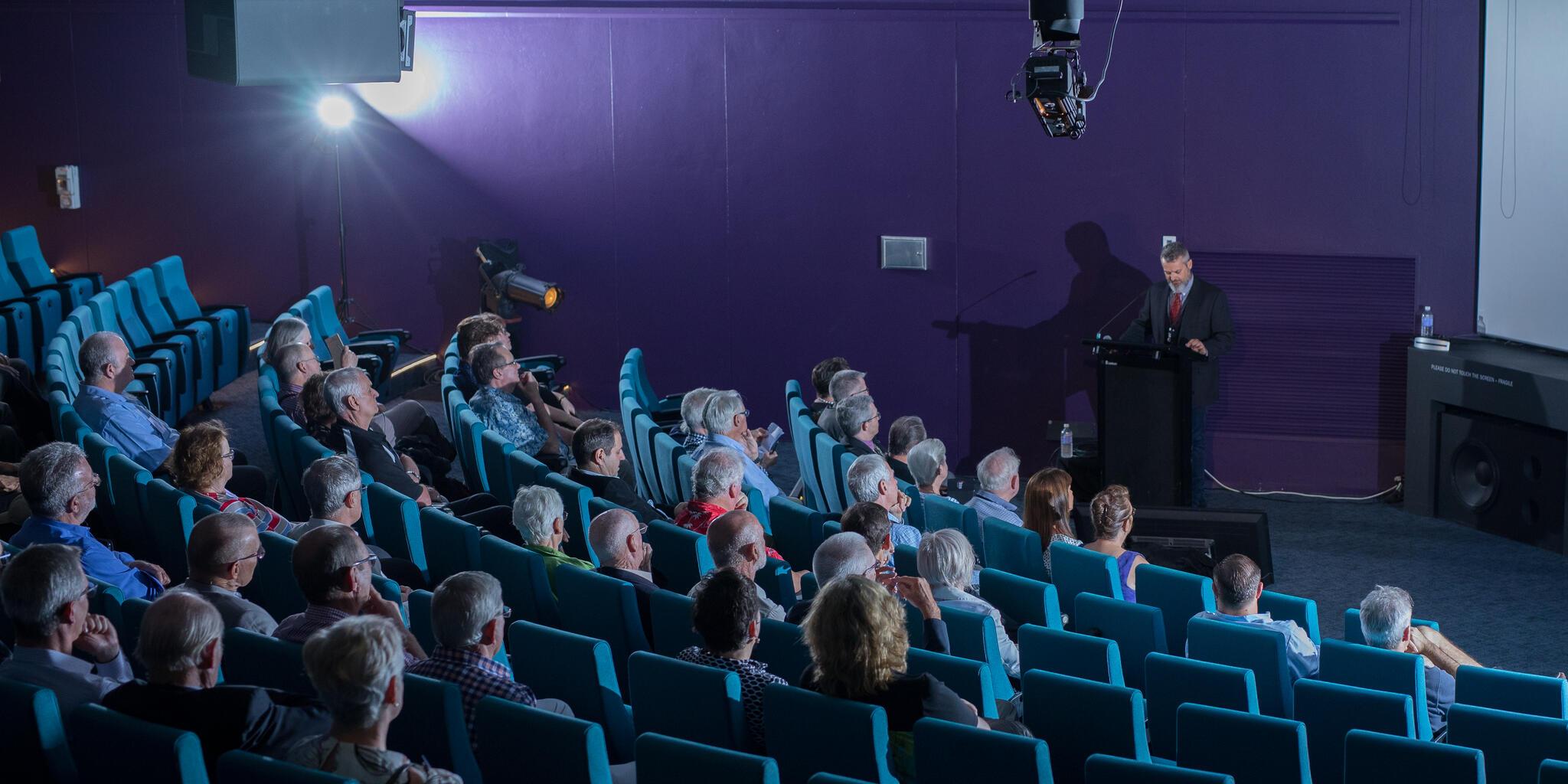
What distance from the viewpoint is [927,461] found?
6.06 m

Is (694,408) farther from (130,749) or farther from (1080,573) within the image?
(130,749)

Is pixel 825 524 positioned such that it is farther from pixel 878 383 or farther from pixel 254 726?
pixel 878 383

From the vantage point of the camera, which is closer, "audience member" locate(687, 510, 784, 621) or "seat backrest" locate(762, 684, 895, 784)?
"seat backrest" locate(762, 684, 895, 784)

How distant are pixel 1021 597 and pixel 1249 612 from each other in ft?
2.26

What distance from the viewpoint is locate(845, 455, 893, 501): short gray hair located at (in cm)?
550

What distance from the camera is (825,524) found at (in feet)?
17.0

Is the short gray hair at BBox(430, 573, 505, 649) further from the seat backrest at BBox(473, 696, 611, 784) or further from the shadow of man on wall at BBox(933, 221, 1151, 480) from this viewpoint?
the shadow of man on wall at BBox(933, 221, 1151, 480)

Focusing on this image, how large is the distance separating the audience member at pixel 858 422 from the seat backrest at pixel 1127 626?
2.23 metres

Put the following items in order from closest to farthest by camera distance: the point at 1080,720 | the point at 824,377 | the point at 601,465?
the point at 1080,720 → the point at 601,465 → the point at 824,377

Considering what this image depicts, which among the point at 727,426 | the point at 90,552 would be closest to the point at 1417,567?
the point at 727,426

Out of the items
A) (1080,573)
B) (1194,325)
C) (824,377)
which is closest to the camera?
(1080,573)

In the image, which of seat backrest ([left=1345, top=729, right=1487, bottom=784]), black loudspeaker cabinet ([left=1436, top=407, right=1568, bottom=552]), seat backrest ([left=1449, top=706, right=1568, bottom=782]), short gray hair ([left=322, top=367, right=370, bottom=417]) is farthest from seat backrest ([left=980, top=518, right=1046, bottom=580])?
black loudspeaker cabinet ([left=1436, top=407, right=1568, bottom=552])

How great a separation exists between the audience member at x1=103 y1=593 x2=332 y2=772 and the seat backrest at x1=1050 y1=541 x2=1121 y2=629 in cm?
266

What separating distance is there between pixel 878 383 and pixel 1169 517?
3.01 meters
